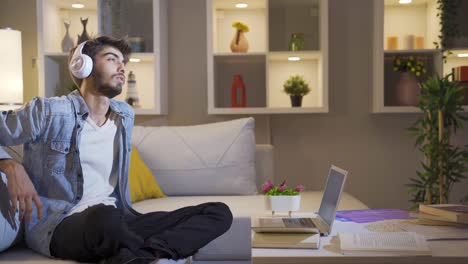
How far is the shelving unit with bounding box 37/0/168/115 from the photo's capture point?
3.76 m

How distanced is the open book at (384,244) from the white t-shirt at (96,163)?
1.00 metres

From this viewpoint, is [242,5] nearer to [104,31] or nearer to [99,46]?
[104,31]

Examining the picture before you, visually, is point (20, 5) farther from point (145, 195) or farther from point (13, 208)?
point (13, 208)

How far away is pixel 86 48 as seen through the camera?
2.45 meters

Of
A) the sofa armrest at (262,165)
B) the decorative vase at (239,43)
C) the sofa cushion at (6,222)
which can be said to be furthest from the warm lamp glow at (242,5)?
the sofa cushion at (6,222)

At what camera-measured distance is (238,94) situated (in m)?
3.87

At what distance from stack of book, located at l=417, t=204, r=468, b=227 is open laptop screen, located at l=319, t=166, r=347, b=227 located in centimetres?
34

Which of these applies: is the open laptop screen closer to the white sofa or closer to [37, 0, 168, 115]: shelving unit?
the white sofa

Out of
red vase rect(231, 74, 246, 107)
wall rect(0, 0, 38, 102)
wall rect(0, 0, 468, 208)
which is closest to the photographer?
red vase rect(231, 74, 246, 107)

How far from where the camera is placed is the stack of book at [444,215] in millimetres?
2039

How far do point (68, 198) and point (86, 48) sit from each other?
0.64 metres

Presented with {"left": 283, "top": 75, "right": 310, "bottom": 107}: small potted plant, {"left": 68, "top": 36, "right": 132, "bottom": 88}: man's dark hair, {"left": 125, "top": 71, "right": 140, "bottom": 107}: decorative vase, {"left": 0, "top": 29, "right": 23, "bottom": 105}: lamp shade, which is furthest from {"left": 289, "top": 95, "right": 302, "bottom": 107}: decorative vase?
{"left": 0, "top": 29, "right": 23, "bottom": 105}: lamp shade

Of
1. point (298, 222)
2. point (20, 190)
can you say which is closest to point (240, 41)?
point (298, 222)

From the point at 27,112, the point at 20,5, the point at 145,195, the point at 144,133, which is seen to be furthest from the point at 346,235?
the point at 20,5
